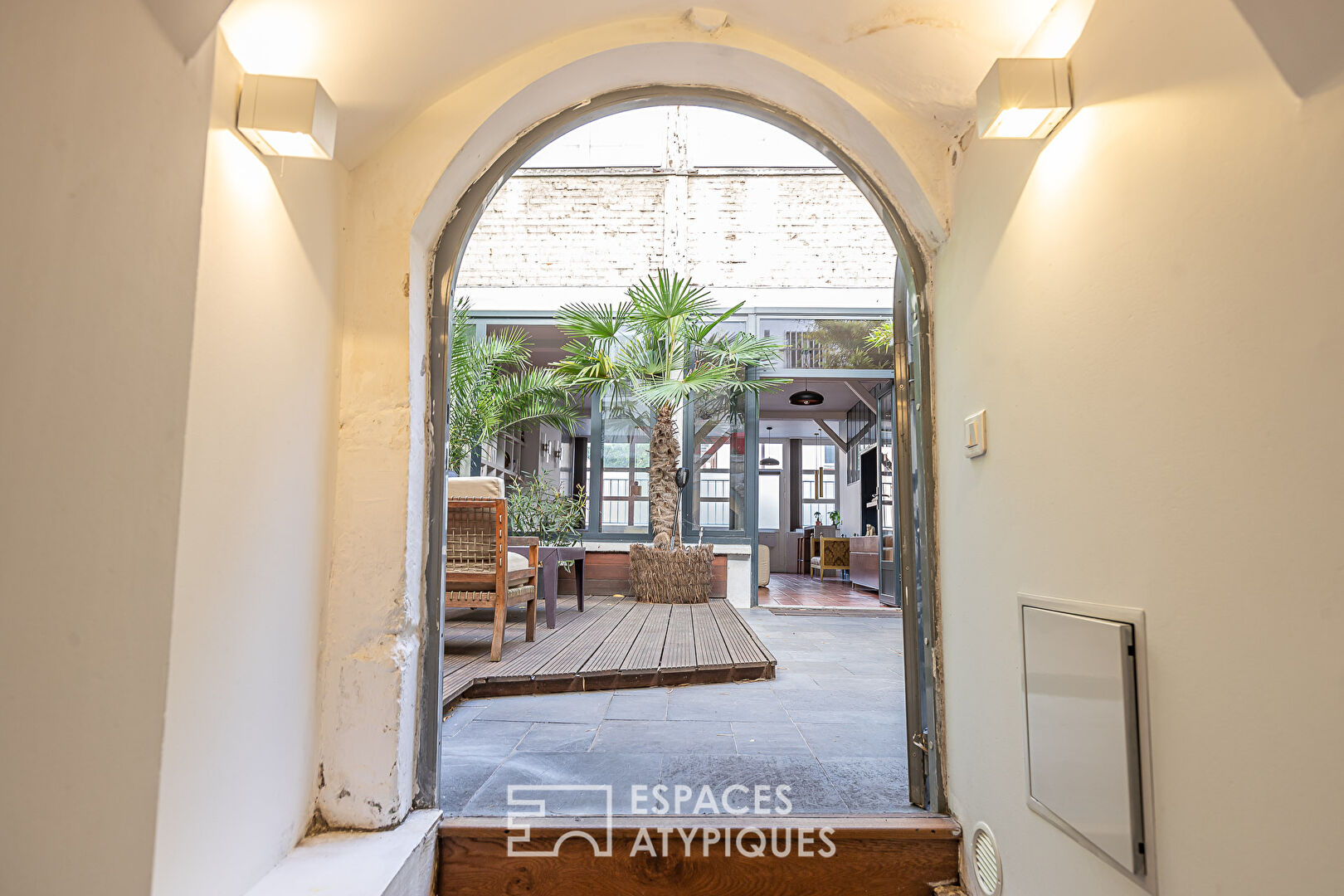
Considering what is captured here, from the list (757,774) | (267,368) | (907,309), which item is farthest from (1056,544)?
(267,368)

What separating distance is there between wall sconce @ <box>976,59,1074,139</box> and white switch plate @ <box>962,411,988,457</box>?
603 millimetres

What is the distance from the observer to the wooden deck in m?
3.27

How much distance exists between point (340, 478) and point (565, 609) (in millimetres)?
4278

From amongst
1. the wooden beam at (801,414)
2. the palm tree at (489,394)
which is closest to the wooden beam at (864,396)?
the wooden beam at (801,414)

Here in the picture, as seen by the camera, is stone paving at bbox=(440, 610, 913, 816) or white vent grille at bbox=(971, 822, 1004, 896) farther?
stone paving at bbox=(440, 610, 913, 816)

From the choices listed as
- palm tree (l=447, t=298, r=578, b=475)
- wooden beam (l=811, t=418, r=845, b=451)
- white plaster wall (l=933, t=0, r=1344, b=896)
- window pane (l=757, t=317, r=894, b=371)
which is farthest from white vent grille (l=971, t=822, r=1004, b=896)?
wooden beam (l=811, t=418, r=845, b=451)

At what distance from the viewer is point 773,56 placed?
1.90 meters

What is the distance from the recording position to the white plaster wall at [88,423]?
0.83 metres

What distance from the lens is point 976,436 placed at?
1.71 m

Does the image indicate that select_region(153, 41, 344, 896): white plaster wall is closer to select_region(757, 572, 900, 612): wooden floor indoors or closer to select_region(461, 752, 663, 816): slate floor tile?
select_region(461, 752, 663, 816): slate floor tile

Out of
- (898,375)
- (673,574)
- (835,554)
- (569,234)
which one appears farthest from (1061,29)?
(835,554)

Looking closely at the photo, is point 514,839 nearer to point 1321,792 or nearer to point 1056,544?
point 1056,544

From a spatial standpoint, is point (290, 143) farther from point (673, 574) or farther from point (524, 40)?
point (673, 574)

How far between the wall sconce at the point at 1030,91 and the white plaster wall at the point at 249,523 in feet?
4.31
